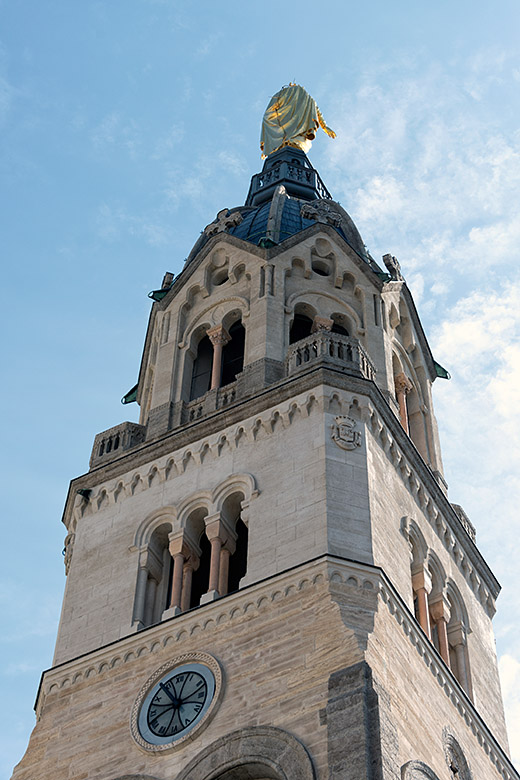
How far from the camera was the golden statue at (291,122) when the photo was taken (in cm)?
5475

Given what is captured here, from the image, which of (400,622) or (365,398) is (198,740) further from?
(365,398)

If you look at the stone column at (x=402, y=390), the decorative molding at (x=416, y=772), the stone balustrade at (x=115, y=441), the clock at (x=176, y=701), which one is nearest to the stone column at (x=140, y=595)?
the clock at (x=176, y=701)

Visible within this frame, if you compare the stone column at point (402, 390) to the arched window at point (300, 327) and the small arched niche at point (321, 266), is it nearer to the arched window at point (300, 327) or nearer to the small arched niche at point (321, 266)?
the arched window at point (300, 327)

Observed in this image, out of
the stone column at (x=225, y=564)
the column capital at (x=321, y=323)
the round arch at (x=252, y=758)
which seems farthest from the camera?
the column capital at (x=321, y=323)

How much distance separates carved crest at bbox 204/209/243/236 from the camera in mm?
43906

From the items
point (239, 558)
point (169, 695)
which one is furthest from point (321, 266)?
point (169, 695)

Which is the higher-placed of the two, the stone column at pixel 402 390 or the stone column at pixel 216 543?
the stone column at pixel 402 390

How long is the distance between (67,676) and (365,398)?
9.13 m

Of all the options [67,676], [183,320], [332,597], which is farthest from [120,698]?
[183,320]

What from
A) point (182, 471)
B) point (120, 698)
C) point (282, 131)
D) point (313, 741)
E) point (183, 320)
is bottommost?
point (313, 741)

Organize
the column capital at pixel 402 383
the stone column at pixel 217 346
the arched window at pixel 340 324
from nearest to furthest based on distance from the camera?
the stone column at pixel 217 346
the arched window at pixel 340 324
the column capital at pixel 402 383

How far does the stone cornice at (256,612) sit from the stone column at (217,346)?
8322mm

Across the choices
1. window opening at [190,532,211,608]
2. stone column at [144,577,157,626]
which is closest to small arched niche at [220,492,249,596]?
window opening at [190,532,211,608]

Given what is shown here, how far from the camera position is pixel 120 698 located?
102ft
